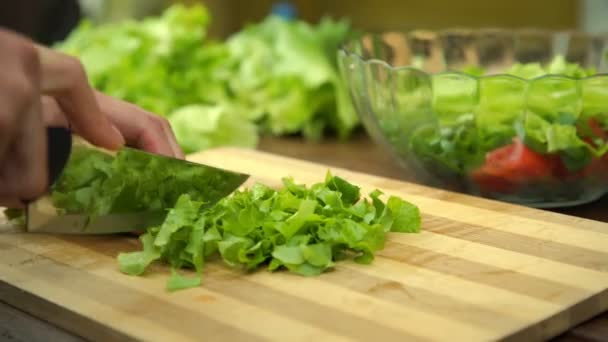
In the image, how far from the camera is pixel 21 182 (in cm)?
101

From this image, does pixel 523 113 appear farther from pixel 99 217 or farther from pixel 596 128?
pixel 99 217

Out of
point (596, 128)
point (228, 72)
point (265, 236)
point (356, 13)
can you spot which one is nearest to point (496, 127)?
point (596, 128)

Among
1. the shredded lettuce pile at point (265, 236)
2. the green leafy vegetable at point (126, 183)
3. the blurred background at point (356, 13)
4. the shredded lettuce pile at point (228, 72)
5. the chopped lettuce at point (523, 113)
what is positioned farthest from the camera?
the blurred background at point (356, 13)

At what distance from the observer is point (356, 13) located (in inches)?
165

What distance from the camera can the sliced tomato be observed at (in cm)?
143

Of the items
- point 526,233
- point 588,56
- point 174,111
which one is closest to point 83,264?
point 526,233

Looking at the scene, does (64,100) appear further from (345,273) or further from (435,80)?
(435,80)

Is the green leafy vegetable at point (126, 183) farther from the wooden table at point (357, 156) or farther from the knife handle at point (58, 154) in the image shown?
the wooden table at point (357, 156)

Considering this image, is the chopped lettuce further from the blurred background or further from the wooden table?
the blurred background

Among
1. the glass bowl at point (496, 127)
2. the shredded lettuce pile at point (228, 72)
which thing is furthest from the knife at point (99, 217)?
the shredded lettuce pile at point (228, 72)

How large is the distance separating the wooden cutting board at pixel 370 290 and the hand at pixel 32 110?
12 centimetres

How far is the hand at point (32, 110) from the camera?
919mm

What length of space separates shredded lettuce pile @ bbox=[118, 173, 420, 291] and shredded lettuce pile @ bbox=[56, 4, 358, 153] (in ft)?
2.59

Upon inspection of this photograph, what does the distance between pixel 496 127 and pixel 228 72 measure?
35.2 inches
